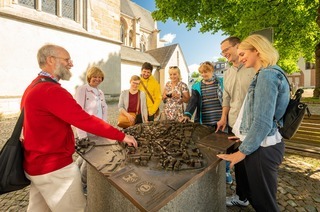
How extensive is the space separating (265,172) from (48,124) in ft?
6.06

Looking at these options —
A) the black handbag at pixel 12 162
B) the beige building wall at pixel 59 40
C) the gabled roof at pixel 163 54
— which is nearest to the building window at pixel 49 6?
the beige building wall at pixel 59 40

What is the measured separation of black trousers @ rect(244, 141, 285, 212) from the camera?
171 centimetres

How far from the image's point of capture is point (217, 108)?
10.1 ft

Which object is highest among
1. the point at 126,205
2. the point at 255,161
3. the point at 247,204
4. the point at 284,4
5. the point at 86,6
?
the point at 86,6

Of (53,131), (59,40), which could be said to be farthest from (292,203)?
(59,40)

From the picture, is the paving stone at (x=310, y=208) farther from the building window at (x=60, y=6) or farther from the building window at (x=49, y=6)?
the building window at (x=49, y=6)

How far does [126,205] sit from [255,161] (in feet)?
3.78

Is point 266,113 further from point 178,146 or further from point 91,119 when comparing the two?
point 91,119

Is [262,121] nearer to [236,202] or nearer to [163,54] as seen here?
[236,202]

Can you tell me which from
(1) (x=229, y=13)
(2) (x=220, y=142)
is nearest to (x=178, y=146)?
(2) (x=220, y=142)

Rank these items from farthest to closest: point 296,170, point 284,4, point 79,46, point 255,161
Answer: point 79,46 → point 284,4 → point 296,170 → point 255,161

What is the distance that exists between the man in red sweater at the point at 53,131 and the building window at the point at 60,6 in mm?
12533

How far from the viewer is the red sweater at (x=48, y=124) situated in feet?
5.03

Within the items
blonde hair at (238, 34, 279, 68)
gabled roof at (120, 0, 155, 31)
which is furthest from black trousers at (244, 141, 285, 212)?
gabled roof at (120, 0, 155, 31)
